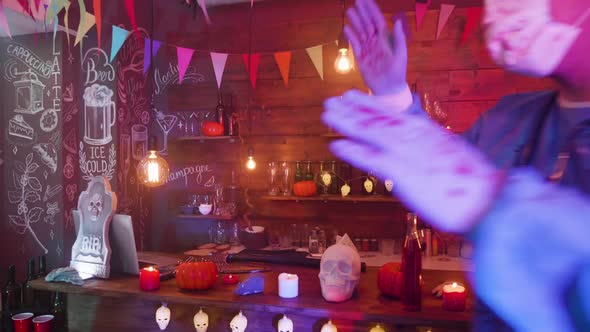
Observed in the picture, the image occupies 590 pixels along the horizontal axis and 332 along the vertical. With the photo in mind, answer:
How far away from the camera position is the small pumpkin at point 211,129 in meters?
3.61

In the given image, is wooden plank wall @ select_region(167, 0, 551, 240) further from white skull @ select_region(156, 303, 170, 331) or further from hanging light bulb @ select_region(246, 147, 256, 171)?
white skull @ select_region(156, 303, 170, 331)

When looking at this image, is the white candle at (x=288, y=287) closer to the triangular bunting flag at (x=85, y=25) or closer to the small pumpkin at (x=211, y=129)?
the triangular bunting flag at (x=85, y=25)

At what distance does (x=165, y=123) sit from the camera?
4055 millimetres

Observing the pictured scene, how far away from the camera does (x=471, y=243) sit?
55 cm

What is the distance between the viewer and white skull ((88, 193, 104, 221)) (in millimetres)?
2145

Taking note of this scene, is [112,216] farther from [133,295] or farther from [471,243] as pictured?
[471,243]

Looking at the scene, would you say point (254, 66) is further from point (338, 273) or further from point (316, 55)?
point (338, 273)

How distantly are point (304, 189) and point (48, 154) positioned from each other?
195cm

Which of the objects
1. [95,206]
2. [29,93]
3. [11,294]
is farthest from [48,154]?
[95,206]

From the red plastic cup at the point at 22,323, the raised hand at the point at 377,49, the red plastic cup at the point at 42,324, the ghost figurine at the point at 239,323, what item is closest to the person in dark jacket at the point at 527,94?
the raised hand at the point at 377,49

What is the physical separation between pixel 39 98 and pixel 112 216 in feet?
6.11

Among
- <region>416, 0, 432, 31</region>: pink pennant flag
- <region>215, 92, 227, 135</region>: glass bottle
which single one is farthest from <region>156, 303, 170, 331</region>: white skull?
<region>416, 0, 432, 31</region>: pink pennant flag

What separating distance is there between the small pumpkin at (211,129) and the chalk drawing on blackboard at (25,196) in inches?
51.1

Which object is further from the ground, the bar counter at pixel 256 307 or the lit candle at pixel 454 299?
the lit candle at pixel 454 299
